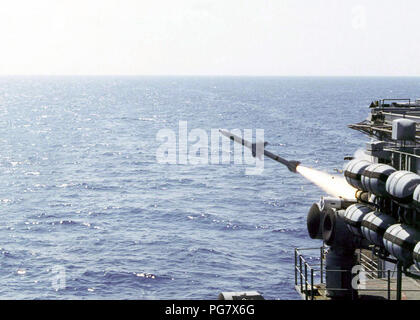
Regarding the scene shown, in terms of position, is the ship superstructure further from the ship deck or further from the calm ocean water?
the calm ocean water

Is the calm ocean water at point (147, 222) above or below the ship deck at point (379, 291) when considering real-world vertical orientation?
below

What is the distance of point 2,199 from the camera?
289 feet

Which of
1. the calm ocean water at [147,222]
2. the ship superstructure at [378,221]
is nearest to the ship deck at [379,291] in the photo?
the ship superstructure at [378,221]

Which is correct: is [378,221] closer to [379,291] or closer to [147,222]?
[379,291]

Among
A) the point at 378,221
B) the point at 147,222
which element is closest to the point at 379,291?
the point at 378,221

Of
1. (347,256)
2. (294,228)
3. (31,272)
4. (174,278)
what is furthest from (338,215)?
(294,228)

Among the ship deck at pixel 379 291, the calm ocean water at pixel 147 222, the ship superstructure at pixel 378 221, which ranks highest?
the ship superstructure at pixel 378 221

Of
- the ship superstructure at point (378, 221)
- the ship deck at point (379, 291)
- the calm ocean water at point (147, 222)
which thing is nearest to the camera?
the ship superstructure at point (378, 221)

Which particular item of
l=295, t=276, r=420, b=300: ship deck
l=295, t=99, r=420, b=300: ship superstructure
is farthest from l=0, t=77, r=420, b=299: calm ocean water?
l=295, t=99, r=420, b=300: ship superstructure

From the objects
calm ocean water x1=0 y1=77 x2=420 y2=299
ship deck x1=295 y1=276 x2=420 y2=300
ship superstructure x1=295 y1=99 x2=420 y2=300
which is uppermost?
ship superstructure x1=295 y1=99 x2=420 y2=300

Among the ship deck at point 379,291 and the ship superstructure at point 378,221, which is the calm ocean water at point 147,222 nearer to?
the ship deck at point 379,291

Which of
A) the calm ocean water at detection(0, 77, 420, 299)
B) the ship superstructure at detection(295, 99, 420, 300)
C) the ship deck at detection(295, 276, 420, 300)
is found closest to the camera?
the ship superstructure at detection(295, 99, 420, 300)

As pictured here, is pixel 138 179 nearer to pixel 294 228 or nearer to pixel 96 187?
pixel 96 187
